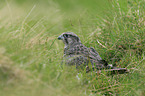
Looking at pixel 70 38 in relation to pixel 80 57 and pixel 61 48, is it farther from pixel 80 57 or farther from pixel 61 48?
Answer: pixel 80 57

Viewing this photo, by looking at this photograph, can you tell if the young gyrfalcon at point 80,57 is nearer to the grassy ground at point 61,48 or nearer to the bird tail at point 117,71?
the bird tail at point 117,71

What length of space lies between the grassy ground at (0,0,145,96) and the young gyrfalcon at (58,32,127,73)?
0.63ft

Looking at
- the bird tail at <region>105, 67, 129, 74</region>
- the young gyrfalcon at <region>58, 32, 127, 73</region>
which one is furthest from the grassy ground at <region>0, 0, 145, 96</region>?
the young gyrfalcon at <region>58, 32, 127, 73</region>

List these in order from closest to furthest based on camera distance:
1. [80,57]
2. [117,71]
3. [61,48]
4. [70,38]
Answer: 1. [117,71]
2. [80,57]
3. [70,38]
4. [61,48]

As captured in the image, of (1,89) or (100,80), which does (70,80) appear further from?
(1,89)

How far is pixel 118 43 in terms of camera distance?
504 centimetres

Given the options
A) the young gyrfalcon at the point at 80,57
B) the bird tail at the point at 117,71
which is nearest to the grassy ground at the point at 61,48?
the bird tail at the point at 117,71

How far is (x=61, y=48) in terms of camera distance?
505cm

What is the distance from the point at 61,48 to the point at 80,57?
863 millimetres

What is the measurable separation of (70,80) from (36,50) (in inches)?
40.9

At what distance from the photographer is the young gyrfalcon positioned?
4.16 meters

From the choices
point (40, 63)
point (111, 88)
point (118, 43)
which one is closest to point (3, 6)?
point (40, 63)

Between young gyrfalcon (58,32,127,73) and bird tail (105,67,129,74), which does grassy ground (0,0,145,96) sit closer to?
bird tail (105,67,129,74)

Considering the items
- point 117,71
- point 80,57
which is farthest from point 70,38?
point 117,71
